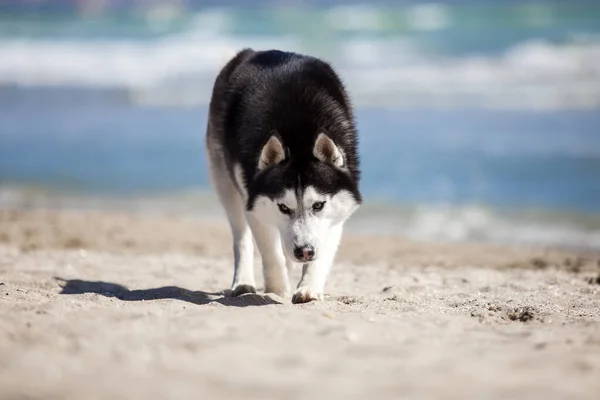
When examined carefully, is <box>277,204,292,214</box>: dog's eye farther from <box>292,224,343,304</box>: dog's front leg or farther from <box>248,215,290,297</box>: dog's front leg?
<box>248,215,290,297</box>: dog's front leg

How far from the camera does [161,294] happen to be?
5.59 metres

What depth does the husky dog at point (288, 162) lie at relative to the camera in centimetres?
482

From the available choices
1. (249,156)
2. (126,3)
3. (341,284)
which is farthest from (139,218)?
(126,3)

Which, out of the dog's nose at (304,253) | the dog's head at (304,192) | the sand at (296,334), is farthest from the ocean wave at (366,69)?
the dog's nose at (304,253)

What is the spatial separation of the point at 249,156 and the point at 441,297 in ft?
5.01

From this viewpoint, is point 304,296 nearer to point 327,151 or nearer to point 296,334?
point 327,151

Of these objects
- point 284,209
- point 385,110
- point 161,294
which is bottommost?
point 161,294

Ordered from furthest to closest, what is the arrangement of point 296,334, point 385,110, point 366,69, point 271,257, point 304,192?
1. point 366,69
2. point 385,110
3. point 271,257
4. point 304,192
5. point 296,334

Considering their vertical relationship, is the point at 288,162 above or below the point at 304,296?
above

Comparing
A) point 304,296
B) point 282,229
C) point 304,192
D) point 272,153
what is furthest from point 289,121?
point 304,296

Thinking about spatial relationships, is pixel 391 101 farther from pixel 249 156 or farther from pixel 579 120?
pixel 249 156

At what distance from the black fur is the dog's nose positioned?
354 mm

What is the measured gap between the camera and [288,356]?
3.51 meters

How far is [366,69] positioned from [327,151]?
14.5 meters
